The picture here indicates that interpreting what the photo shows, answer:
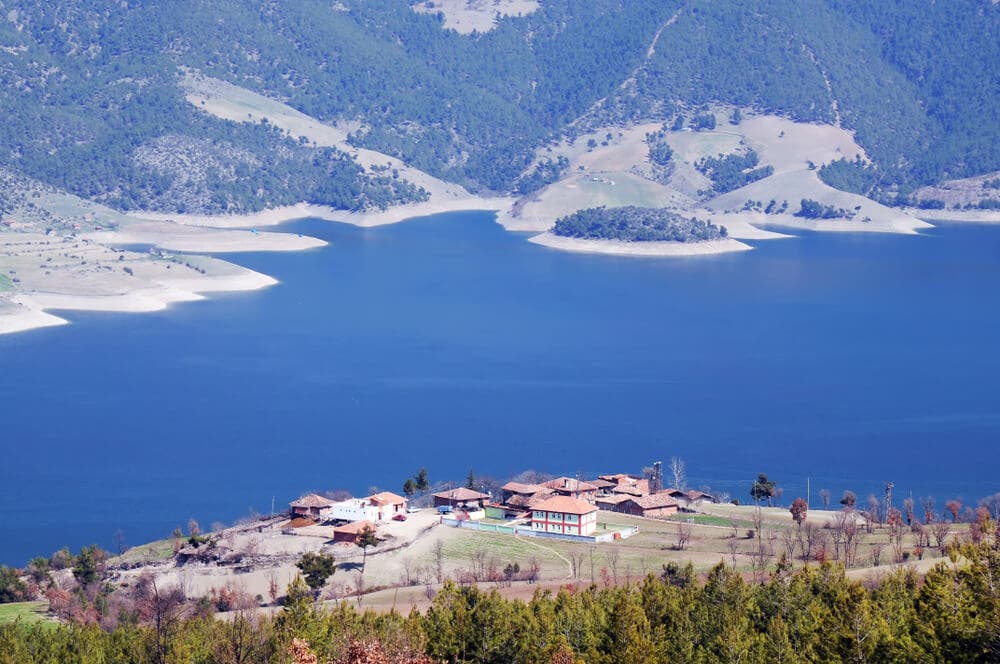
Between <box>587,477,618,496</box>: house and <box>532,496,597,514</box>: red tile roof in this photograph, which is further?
<box>587,477,618,496</box>: house

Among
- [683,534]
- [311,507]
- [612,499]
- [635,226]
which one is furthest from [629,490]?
[635,226]

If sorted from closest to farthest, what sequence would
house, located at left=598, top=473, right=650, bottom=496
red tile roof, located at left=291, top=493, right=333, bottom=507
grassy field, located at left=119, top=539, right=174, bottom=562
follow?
grassy field, located at left=119, top=539, right=174, bottom=562 < red tile roof, located at left=291, top=493, right=333, bottom=507 < house, located at left=598, top=473, right=650, bottom=496

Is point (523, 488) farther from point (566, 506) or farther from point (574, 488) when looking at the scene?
point (566, 506)

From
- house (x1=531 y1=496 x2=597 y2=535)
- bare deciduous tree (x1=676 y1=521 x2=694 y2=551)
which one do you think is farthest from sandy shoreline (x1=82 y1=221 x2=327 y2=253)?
bare deciduous tree (x1=676 y1=521 x2=694 y2=551)

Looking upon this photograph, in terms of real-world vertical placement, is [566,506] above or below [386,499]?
above

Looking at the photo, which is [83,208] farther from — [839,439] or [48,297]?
[839,439]

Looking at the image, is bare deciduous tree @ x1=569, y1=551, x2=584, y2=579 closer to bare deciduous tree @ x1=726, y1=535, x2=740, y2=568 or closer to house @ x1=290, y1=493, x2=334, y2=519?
bare deciduous tree @ x1=726, y1=535, x2=740, y2=568

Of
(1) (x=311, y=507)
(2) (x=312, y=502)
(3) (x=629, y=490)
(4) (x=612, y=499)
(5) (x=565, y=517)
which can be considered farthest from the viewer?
(3) (x=629, y=490)

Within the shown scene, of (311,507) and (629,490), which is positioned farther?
(629,490)
